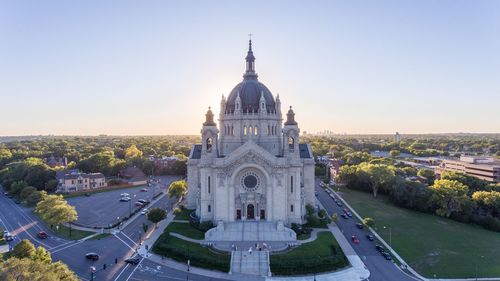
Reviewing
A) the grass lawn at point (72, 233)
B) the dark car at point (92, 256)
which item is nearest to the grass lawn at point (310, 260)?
the dark car at point (92, 256)

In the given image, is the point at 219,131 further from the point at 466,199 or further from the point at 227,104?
the point at 466,199

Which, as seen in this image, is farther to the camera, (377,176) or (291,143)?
(377,176)

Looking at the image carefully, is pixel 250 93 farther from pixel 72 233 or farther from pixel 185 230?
pixel 72 233

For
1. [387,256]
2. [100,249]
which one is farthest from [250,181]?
[100,249]

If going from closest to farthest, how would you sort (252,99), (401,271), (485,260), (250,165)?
(401,271) → (485,260) → (250,165) → (252,99)

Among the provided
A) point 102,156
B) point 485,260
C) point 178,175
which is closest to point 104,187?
point 102,156

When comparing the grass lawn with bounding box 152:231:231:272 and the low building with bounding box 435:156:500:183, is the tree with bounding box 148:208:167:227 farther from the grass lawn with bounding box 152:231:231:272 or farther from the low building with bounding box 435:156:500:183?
the low building with bounding box 435:156:500:183

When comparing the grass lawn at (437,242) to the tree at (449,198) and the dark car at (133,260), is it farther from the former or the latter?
the dark car at (133,260)
